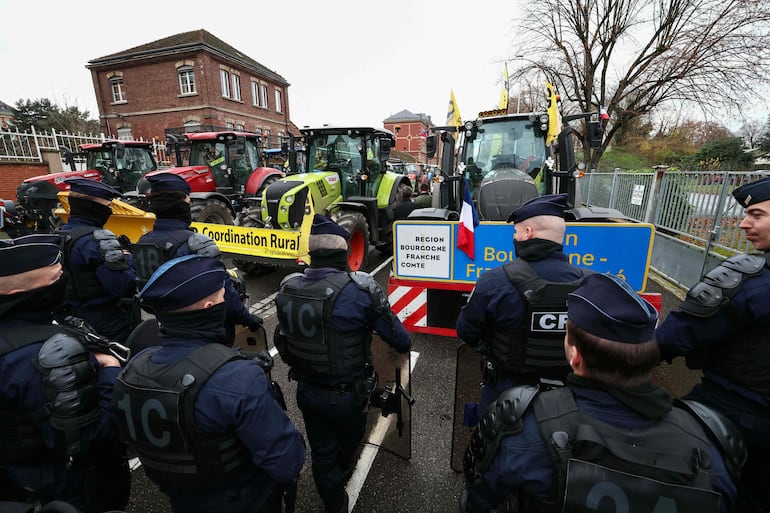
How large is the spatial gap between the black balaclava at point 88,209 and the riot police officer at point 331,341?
204 centimetres

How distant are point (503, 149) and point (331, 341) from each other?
453 cm

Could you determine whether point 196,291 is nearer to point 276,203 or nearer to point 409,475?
point 409,475

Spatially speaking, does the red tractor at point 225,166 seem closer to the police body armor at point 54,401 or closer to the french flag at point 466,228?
the french flag at point 466,228

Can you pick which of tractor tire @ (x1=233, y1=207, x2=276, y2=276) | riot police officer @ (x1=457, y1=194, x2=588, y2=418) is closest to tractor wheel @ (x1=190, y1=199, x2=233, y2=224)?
tractor tire @ (x1=233, y1=207, x2=276, y2=276)

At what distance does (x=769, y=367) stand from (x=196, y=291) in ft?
8.06

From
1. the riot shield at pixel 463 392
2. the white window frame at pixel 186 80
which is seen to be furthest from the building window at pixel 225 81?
the riot shield at pixel 463 392

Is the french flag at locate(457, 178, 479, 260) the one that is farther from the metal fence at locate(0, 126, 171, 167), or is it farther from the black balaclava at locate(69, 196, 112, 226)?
the metal fence at locate(0, 126, 171, 167)

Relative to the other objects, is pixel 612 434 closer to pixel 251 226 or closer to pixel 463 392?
pixel 463 392

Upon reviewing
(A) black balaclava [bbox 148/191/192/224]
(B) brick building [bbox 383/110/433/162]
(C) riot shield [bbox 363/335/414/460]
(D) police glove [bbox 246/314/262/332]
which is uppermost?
(B) brick building [bbox 383/110/433/162]

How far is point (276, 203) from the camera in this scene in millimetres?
6000

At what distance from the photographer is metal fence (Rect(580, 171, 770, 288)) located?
5180 mm

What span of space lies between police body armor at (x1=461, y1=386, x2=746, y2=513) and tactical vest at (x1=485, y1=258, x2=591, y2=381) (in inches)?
31.4

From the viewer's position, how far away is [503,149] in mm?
5430

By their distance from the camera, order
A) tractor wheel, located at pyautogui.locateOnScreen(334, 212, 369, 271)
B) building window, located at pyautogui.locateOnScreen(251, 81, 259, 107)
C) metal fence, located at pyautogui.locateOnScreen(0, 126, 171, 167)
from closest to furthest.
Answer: tractor wheel, located at pyautogui.locateOnScreen(334, 212, 369, 271) < metal fence, located at pyautogui.locateOnScreen(0, 126, 171, 167) < building window, located at pyautogui.locateOnScreen(251, 81, 259, 107)
